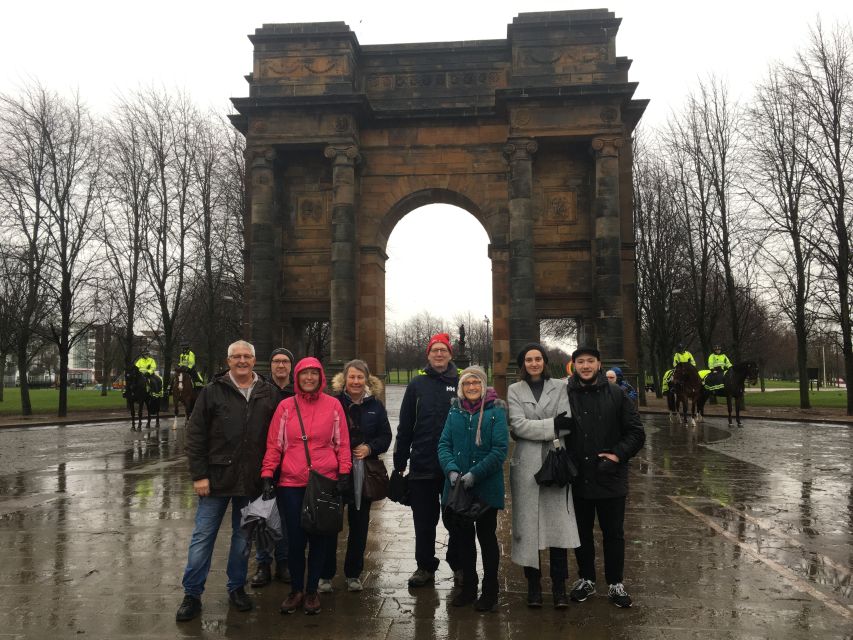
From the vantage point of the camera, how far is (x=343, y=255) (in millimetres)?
21297

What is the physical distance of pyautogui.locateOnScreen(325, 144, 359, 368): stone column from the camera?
21281 mm

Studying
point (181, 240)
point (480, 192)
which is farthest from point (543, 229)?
point (181, 240)

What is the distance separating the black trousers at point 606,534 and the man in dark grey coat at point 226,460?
8.13 feet

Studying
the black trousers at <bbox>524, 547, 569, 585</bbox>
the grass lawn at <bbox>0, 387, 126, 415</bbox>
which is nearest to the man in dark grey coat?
the black trousers at <bbox>524, 547, 569, 585</bbox>

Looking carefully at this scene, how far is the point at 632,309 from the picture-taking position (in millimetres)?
22797

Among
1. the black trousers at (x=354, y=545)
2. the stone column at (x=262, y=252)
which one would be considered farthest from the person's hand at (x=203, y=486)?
the stone column at (x=262, y=252)

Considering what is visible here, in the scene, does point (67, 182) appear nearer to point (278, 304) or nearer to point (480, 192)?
point (278, 304)

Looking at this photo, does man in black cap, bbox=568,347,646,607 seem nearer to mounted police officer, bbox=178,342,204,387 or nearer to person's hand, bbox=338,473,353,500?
person's hand, bbox=338,473,353,500

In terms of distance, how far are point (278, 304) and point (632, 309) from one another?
12483 mm

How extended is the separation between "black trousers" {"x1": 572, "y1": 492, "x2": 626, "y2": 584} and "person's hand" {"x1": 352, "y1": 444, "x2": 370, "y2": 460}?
1624mm

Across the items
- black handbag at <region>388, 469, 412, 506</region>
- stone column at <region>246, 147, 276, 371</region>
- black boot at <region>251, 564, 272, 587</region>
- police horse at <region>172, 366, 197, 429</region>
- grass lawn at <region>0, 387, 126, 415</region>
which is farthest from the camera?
grass lawn at <region>0, 387, 126, 415</region>

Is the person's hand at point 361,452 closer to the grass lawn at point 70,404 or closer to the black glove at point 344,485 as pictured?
the black glove at point 344,485

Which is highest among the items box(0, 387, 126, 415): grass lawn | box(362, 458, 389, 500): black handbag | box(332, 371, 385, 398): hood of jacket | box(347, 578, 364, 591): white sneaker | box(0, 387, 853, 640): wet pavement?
box(332, 371, 385, 398): hood of jacket

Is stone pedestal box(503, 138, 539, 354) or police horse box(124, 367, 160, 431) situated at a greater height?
stone pedestal box(503, 138, 539, 354)
